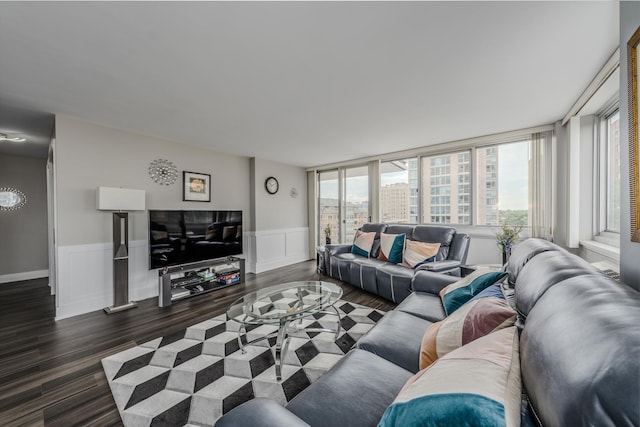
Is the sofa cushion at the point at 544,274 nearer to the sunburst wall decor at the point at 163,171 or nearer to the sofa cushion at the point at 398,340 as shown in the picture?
the sofa cushion at the point at 398,340

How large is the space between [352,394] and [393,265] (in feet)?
8.64

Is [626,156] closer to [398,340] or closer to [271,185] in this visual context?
[398,340]

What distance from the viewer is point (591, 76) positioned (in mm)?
2121

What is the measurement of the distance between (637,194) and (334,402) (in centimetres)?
159

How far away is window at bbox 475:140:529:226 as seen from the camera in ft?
12.0

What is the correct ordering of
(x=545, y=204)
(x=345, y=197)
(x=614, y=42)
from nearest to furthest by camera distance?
(x=614, y=42)
(x=545, y=204)
(x=345, y=197)

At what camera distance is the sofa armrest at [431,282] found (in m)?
2.26

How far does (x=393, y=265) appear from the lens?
352 centimetres

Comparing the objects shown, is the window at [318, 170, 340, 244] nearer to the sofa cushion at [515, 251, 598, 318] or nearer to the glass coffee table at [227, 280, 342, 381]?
the glass coffee table at [227, 280, 342, 381]

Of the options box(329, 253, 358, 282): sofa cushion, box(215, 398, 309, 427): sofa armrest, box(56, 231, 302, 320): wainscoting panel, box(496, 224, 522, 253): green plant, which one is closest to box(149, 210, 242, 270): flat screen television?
box(56, 231, 302, 320): wainscoting panel

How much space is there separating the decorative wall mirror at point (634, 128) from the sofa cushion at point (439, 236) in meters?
2.42

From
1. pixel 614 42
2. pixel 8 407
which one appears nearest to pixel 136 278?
pixel 8 407

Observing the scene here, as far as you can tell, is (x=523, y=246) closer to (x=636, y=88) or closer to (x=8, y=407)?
(x=636, y=88)

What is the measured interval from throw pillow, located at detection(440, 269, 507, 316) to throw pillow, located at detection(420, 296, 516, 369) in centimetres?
47
